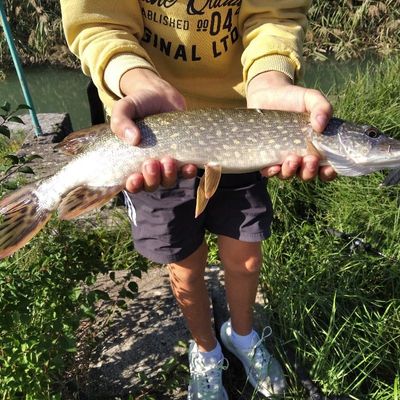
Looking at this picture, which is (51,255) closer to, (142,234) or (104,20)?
(142,234)

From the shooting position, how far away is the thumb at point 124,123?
59.0 inches

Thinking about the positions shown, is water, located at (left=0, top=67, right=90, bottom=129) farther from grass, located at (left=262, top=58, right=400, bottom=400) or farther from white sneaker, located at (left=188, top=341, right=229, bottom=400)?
white sneaker, located at (left=188, top=341, right=229, bottom=400)

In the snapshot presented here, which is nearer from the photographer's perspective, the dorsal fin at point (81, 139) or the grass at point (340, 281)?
the dorsal fin at point (81, 139)

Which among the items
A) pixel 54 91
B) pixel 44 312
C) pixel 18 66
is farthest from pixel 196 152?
pixel 54 91

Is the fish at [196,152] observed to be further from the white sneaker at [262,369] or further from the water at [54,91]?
the water at [54,91]

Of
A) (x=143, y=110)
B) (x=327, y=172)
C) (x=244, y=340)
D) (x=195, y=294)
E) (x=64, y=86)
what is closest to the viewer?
(x=143, y=110)

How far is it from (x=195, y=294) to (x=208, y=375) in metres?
0.33

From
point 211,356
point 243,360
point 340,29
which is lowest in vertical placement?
point 340,29

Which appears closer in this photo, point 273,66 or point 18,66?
point 273,66

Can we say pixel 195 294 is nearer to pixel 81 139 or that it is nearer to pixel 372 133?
pixel 81 139

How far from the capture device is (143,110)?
1617 millimetres

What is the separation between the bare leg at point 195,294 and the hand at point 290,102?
435 mm

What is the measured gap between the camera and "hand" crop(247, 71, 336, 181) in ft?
5.30

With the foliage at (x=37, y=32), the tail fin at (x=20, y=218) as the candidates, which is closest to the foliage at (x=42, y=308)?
the tail fin at (x=20, y=218)
